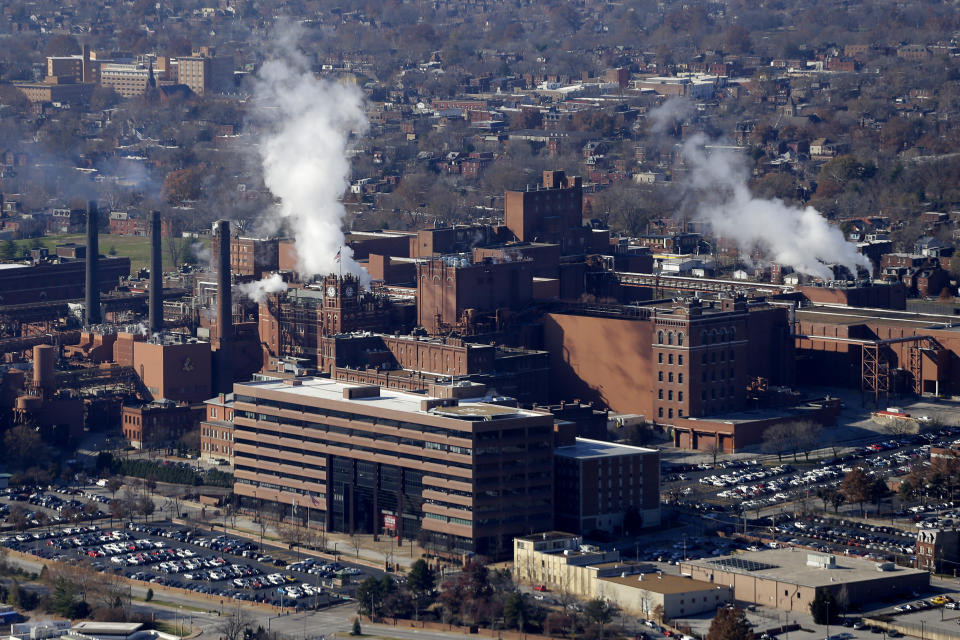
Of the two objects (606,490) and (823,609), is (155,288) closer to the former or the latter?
(606,490)

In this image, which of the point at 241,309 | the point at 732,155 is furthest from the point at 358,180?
the point at 241,309

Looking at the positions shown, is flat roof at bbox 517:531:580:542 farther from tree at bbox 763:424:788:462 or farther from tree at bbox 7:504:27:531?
tree at bbox 7:504:27:531

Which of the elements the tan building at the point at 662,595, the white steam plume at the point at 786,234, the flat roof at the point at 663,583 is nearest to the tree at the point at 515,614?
the tan building at the point at 662,595

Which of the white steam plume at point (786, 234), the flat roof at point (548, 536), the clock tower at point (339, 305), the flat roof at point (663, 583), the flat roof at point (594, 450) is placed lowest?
the flat roof at point (663, 583)

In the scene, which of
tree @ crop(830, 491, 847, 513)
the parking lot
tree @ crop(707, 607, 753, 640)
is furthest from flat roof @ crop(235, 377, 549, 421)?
tree @ crop(707, 607, 753, 640)

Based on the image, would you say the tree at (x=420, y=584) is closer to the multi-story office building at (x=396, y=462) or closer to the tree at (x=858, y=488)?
the multi-story office building at (x=396, y=462)
